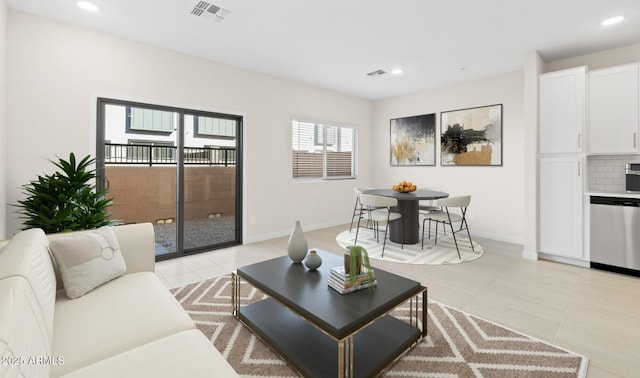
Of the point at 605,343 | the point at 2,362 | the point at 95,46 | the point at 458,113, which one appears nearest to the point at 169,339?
the point at 2,362

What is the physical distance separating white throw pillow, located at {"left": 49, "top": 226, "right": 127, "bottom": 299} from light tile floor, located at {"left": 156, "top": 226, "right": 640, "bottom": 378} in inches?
44.6

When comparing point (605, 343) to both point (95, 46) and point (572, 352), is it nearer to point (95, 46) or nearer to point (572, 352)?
point (572, 352)

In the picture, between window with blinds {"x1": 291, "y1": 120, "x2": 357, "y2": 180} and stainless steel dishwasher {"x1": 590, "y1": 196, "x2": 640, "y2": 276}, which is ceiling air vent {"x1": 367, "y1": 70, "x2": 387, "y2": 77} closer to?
window with blinds {"x1": 291, "y1": 120, "x2": 357, "y2": 180}

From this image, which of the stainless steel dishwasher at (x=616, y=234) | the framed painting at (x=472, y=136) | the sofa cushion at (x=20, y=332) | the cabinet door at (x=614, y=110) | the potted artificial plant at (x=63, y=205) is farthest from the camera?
the framed painting at (x=472, y=136)

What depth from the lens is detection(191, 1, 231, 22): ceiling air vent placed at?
279 centimetres

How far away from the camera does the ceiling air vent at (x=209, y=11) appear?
279cm

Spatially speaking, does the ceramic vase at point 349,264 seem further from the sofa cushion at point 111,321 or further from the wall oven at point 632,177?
the wall oven at point 632,177

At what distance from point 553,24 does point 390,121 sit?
3.36 m

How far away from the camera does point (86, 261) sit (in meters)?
1.77

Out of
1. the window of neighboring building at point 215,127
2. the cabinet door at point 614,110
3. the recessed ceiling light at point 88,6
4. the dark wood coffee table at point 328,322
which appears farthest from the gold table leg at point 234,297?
the cabinet door at point 614,110

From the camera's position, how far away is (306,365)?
1.62 metres

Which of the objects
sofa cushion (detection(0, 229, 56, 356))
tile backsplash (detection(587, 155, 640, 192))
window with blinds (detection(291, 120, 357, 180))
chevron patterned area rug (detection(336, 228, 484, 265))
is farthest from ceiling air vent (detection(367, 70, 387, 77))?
sofa cushion (detection(0, 229, 56, 356))

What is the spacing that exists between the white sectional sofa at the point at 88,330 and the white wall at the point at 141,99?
1.77 m

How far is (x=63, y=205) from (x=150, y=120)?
5.16 ft
